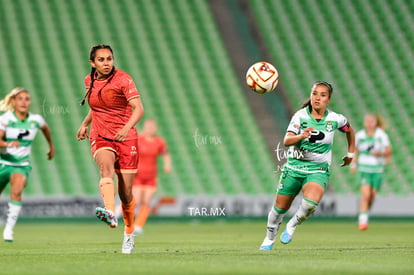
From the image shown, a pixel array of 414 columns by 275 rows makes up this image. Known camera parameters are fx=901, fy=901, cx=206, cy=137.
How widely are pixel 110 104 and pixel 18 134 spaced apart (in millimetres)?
4414

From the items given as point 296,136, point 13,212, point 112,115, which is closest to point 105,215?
point 112,115

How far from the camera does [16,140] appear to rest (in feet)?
47.9

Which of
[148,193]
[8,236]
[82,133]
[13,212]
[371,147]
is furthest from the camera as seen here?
[371,147]

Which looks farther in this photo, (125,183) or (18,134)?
(18,134)

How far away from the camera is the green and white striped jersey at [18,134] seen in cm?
1456

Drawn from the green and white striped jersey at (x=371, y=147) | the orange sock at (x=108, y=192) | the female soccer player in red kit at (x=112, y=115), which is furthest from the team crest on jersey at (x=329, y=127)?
the green and white striped jersey at (x=371, y=147)

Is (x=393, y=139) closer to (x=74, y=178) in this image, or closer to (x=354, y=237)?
(x=74, y=178)

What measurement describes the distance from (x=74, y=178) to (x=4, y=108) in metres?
9.34

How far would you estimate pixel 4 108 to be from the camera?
48.0 feet

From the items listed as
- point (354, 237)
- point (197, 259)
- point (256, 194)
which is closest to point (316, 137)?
point (197, 259)

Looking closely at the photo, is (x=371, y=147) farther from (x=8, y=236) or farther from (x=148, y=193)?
(x=8, y=236)

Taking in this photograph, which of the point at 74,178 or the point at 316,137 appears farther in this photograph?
the point at 74,178

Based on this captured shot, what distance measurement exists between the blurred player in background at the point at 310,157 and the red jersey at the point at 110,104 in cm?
209

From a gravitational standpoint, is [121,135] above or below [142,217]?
above
